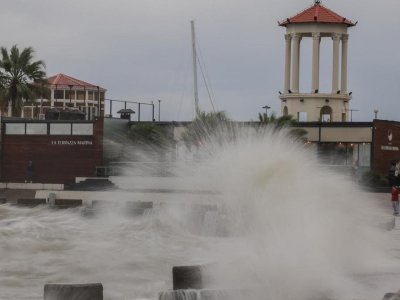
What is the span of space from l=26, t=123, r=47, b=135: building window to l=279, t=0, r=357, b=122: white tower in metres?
19.7

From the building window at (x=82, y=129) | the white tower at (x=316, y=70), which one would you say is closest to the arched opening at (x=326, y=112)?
the white tower at (x=316, y=70)

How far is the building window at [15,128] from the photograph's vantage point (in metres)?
56.2

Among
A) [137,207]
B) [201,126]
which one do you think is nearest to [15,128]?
[201,126]

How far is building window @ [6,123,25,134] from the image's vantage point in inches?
2215

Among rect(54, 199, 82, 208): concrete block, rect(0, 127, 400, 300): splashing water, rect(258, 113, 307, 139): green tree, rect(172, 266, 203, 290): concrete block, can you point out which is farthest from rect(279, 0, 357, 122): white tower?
rect(172, 266, 203, 290): concrete block

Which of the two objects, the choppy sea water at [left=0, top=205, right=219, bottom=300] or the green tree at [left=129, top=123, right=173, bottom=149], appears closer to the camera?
the choppy sea water at [left=0, top=205, right=219, bottom=300]

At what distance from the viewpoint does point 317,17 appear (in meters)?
66.4

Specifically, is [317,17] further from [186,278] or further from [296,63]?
[186,278]

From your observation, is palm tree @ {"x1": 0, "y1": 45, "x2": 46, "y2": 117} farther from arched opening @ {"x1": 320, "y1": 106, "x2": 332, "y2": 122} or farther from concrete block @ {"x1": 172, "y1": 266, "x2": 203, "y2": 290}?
concrete block @ {"x1": 172, "y1": 266, "x2": 203, "y2": 290}

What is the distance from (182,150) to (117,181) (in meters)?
6.74

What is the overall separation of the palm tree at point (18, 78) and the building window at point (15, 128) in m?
7.06

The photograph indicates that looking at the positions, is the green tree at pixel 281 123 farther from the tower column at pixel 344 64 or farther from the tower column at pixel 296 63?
the tower column at pixel 344 64

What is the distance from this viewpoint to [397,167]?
44.8m

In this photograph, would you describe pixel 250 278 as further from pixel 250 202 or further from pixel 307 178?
pixel 307 178
